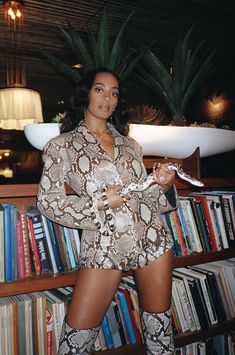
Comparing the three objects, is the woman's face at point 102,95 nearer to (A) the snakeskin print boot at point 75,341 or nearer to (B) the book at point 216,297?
(A) the snakeskin print boot at point 75,341

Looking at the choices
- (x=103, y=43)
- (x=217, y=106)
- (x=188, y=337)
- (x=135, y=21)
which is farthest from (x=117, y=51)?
(x=217, y=106)

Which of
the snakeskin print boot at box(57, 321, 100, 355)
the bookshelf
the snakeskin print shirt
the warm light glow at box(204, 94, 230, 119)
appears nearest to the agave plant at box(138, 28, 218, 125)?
the bookshelf

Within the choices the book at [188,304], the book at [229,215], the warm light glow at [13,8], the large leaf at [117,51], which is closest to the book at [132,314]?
the book at [188,304]

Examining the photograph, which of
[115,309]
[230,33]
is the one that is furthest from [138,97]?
[115,309]

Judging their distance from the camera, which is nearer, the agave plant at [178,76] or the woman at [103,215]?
the woman at [103,215]

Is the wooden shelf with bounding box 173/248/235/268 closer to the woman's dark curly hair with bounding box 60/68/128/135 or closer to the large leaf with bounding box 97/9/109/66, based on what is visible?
the woman's dark curly hair with bounding box 60/68/128/135

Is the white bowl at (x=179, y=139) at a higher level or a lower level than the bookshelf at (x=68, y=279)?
higher

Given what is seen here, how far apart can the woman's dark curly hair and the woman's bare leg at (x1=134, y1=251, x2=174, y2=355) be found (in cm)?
57

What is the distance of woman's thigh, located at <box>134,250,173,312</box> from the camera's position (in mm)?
1062

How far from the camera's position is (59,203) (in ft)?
3.10

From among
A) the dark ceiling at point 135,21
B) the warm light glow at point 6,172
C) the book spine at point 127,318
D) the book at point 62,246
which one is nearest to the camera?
the book at point 62,246

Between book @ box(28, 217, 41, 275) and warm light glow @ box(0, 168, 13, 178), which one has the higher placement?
warm light glow @ box(0, 168, 13, 178)

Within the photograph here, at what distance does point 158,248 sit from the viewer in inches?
41.8

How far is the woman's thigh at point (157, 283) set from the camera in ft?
3.48
